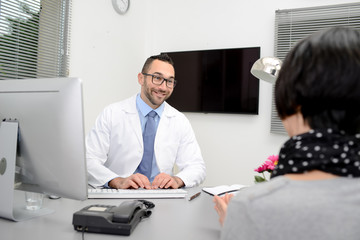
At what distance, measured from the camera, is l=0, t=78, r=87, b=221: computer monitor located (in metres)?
1.04

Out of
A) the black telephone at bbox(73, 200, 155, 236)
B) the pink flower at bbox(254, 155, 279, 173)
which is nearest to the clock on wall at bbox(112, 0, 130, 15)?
the pink flower at bbox(254, 155, 279, 173)

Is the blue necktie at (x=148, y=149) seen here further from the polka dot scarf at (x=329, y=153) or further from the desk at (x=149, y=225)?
the polka dot scarf at (x=329, y=153)

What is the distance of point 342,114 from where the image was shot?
0.63 metres

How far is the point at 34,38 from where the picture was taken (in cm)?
264

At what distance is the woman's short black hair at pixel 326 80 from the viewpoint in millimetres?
606

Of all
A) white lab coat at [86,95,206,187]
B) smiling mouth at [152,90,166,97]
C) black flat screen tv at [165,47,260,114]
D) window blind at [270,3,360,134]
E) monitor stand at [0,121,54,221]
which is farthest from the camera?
black flat screen tv at [165,47,260,114]

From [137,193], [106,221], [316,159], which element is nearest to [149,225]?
[106,221]

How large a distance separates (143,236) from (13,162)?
21.9 inches

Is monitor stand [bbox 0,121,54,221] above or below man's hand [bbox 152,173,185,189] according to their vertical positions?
above

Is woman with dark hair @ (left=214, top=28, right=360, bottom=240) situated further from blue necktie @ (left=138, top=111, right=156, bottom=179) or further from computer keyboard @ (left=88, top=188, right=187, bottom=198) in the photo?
blue necktie @ (left=138, top=111, right=156, bottom=179)

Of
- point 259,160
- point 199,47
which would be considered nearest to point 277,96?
point 259,160

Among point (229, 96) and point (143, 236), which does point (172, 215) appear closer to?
point (143, 236)

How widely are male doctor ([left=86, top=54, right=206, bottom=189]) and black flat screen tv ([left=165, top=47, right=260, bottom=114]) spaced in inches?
54.7

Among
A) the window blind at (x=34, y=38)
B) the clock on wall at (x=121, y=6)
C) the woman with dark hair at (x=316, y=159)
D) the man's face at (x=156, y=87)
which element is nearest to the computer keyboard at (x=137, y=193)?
the woman with dark hair at (x=316, y=159)
